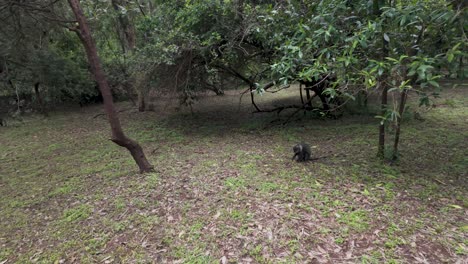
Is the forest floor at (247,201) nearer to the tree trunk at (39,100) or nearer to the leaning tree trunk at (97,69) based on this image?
the leaning tree trunk at (97,69)

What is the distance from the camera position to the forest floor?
7.52 ft

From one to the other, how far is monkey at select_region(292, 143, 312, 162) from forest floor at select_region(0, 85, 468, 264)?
129mm

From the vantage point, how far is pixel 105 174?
4.26 meters

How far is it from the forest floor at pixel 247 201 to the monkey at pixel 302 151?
0.13 metres

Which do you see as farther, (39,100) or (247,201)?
(39,100)

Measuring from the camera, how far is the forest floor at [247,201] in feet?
7.52

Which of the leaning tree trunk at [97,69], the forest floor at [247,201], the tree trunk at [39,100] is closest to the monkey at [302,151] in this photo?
the forest floor at [247,201]

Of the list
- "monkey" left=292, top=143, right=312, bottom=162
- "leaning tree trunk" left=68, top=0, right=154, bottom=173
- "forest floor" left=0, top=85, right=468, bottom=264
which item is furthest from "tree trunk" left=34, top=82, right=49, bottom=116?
"monkey" left=292, top=143, right=312, bottom=162

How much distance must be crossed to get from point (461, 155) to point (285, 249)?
3.51 metres

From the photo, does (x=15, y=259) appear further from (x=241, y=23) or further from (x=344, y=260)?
(x=241, y=23)

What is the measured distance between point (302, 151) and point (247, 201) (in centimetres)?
146

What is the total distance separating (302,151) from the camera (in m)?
4.04

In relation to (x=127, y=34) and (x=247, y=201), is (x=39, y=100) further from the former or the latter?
(x=247, y=201)

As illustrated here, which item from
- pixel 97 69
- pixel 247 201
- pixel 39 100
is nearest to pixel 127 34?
pixel 39 100
